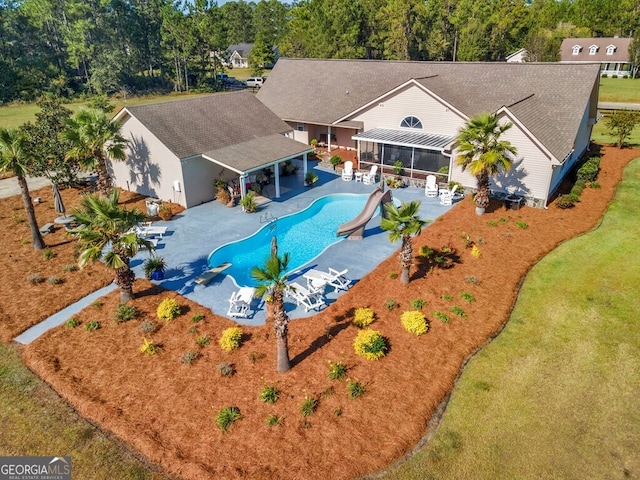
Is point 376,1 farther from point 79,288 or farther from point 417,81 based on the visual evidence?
point 79,288

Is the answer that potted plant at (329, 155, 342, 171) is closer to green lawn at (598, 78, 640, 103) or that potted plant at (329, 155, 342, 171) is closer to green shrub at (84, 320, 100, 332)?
green shrub at (84, 320, 100, 332)

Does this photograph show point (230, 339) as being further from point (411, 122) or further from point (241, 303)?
point (411, 122)

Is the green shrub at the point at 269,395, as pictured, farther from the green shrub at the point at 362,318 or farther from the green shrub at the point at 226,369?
the green shrub at the point at 362,318

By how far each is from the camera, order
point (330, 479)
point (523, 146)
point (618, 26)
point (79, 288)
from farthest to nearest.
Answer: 1. point (618, 26)
2. point (523, 146)
3. point (79, 288)
4. point (330, 479)

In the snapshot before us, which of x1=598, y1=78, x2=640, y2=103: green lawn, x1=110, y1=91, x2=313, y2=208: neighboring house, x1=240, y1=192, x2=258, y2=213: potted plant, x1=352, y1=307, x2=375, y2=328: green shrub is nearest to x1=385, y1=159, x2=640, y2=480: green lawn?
x1=352, y1=307, x2=375, y2=328: green shrub

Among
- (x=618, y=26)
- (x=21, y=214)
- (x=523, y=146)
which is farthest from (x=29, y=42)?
(x=618, y=26)

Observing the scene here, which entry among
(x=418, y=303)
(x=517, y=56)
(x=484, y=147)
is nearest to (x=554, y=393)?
(x=418, y=303)
